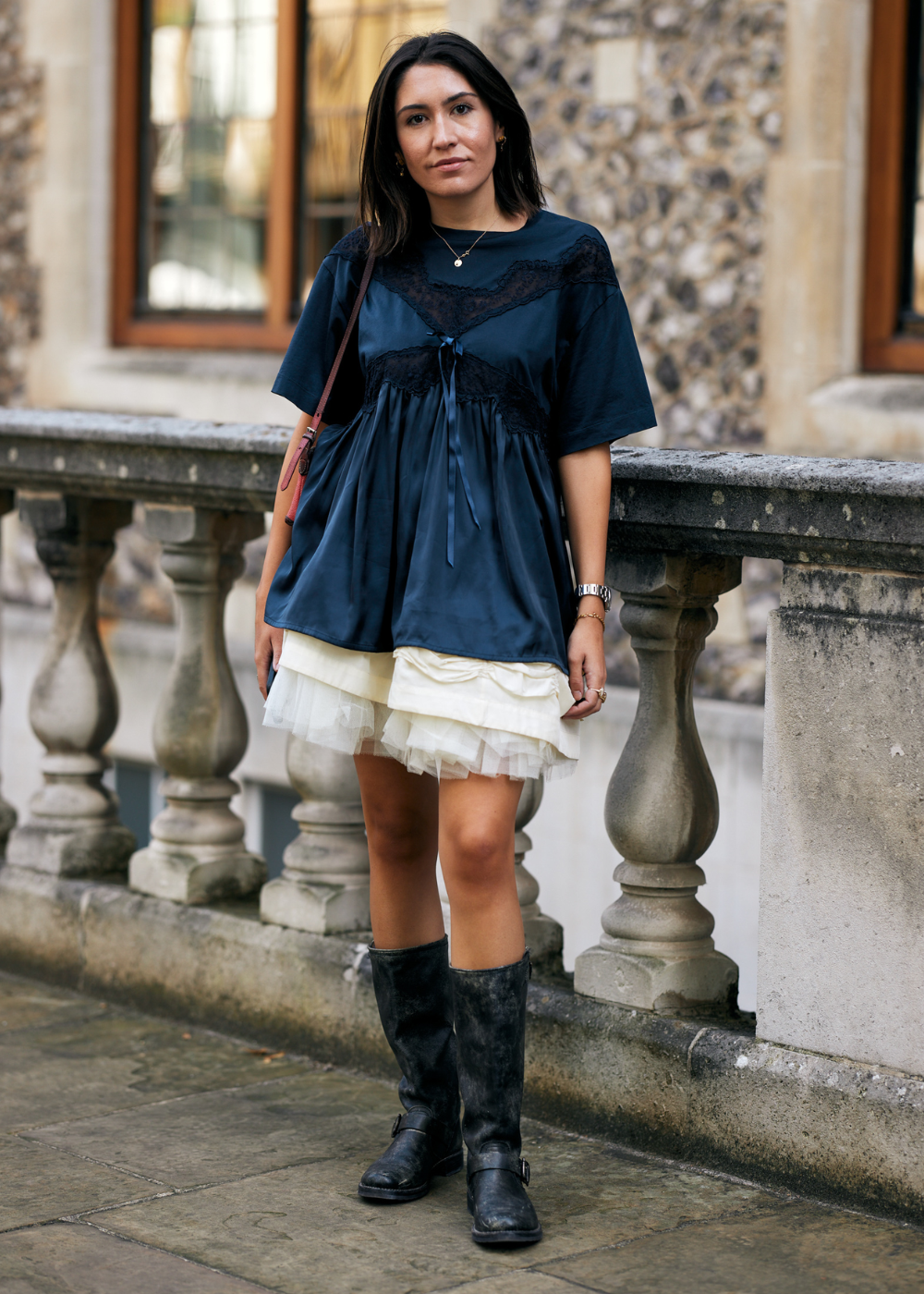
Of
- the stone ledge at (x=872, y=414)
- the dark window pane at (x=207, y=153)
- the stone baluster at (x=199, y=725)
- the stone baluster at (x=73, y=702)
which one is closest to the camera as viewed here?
the stone baluster at (x=199, y=725)

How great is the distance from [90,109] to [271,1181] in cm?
659

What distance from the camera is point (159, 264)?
8320mm

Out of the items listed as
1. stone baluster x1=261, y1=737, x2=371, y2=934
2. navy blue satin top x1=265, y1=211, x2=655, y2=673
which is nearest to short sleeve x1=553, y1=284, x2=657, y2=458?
navy blue satin top x1=265, y1=211, x2=655, y2=673

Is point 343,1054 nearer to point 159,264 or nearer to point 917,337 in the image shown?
point 917,337

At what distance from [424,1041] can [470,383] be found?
3.37 ft

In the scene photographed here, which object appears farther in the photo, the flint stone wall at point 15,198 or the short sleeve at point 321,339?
the flint stone wall at point 15,198

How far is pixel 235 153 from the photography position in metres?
7.95

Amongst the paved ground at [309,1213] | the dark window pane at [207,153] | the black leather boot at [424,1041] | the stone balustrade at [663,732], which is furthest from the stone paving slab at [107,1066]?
the dark window pane at [207,153]

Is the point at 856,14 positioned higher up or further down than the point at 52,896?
higher up

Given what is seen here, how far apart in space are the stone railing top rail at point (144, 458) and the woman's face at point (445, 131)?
0.79m

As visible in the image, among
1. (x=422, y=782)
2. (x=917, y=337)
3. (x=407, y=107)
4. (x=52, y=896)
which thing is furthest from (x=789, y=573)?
(x=917, y=337)

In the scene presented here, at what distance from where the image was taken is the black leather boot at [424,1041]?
2.75 metres

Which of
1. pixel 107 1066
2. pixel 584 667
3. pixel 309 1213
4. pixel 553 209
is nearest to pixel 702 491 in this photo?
pixel 584 667

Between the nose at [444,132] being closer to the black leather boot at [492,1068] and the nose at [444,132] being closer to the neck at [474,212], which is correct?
the neck at [474,212]
